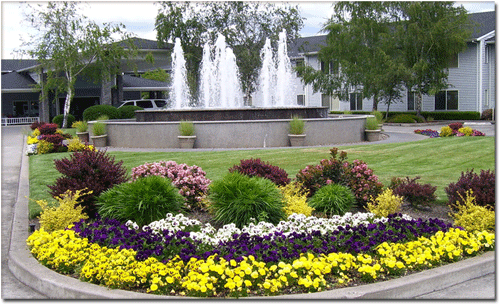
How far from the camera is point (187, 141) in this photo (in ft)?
61.0

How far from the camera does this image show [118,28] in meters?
35.9

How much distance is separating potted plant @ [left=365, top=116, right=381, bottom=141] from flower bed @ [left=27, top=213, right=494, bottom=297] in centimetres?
1417

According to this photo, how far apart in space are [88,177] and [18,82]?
3937cm

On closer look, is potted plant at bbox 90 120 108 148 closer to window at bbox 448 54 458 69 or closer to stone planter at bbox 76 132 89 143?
stone planter at bbox 76 132 89 143

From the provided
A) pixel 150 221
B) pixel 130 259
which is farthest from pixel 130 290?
pixel 150 221

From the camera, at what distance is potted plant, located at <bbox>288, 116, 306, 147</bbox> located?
61.4 ft

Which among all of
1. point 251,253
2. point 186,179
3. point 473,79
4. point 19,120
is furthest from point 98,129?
point 473,79

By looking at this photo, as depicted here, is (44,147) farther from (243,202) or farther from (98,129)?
(243,202)

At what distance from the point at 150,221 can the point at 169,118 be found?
1365 cm

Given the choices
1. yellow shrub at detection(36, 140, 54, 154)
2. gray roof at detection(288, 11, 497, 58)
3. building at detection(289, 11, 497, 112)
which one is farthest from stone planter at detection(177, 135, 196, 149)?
building at detection(289, 11, 497, 112)

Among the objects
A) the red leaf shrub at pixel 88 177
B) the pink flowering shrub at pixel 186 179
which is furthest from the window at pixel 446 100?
the red leaf shrub at pixel 88 177

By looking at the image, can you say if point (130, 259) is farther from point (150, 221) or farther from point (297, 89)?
point (297, 89)

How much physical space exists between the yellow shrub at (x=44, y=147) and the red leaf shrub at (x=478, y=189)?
1437 centimetres

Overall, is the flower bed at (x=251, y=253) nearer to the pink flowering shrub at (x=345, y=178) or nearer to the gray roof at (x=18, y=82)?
the pink flowering shrub at (x=345, y=178)
